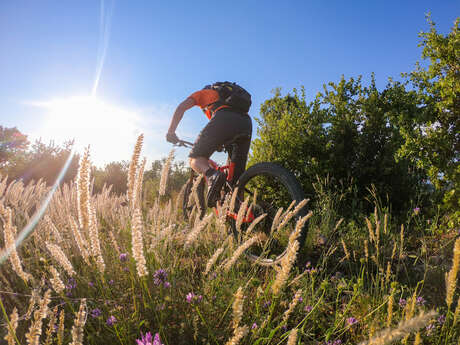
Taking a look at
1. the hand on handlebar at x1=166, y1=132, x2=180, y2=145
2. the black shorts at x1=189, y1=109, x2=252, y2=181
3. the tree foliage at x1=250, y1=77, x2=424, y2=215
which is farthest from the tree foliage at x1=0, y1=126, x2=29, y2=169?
the tree foliage at x1=250, y1=77, x2=424, y2=215

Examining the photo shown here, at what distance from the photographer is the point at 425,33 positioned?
13.4ft

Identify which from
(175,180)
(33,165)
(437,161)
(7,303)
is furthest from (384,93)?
(33,165)

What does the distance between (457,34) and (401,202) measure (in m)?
2.62

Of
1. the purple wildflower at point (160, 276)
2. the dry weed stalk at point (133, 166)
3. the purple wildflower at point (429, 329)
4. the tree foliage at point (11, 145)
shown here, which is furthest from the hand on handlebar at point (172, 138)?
the tree foliage at point (11, 145)

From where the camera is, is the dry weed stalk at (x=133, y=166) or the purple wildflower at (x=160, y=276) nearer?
the dry weed stalk at (x=133, y=166)

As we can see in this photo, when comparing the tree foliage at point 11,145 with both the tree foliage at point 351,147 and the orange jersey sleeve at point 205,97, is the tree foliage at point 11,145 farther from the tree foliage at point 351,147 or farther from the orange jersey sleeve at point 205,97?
the tree foliage at point 351,147

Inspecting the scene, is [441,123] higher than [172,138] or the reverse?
higher

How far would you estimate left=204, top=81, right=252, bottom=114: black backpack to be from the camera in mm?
3637

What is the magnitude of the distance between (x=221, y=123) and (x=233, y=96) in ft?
1.40

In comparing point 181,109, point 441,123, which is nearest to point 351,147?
point 441,123

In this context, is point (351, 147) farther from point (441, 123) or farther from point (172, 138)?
point (172, 138)

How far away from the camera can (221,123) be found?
354cm

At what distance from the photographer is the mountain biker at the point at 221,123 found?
3553 millimetres

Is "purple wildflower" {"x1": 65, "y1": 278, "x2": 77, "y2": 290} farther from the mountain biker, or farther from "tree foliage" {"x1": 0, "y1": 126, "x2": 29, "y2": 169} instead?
"tree foliage" {"x1": 0, "y1": 126, "x2": 29, "y2": 169}
